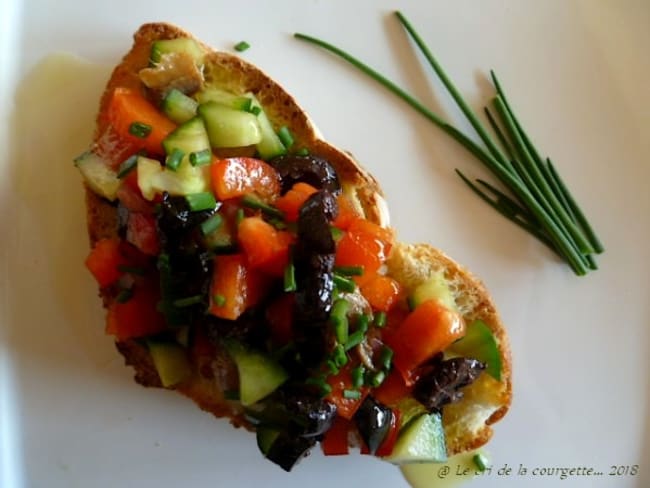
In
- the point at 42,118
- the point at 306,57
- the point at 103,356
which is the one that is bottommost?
the point at 103,356

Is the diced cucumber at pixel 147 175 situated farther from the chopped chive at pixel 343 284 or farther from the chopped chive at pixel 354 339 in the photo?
the chopped chive at pixel 354 339

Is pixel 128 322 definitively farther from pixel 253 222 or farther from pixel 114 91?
pixel 114 91

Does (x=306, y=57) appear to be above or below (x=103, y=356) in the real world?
above

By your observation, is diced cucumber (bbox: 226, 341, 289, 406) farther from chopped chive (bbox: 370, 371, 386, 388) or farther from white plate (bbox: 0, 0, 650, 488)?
white plate (bbox: 0, 0, 650, 488)

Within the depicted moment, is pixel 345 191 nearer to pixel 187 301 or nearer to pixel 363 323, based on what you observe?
pixel 363 323

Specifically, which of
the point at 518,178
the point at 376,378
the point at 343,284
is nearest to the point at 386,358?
the point at 376,378

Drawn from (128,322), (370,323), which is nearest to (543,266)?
(370,323)
